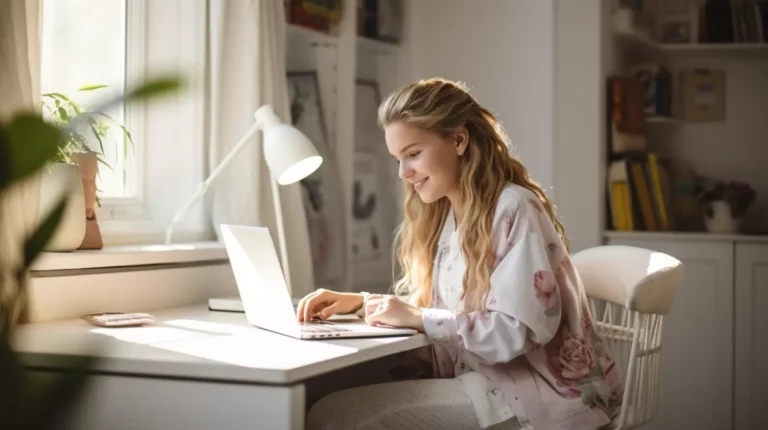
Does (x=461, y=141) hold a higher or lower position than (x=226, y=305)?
higher

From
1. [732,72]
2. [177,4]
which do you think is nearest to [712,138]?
[732,72]

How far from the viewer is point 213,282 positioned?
2.36 metres

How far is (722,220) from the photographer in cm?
342

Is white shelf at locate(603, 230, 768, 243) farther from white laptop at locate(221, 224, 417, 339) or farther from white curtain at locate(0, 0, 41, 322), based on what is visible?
white curtain at locate(0, 0, 41, 322)

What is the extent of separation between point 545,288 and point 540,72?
1831mm

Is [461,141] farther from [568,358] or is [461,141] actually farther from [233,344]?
[233,344]

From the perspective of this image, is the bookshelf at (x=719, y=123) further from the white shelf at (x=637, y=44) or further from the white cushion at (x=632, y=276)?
the white cushion at (x=632, y=276)

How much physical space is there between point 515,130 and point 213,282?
4.87ft

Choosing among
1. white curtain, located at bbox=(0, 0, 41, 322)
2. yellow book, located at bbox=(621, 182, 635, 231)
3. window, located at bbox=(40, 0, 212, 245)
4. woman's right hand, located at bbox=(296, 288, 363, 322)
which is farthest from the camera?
yellow book, located at bbox=(621, 182, 635, 231)

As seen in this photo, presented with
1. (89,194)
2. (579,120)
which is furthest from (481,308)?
(579,120)

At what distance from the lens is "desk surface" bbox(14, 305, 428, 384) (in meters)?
1.35

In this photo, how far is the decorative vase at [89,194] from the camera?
2029 mm

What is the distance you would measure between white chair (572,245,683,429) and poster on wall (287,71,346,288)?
3.40 feet

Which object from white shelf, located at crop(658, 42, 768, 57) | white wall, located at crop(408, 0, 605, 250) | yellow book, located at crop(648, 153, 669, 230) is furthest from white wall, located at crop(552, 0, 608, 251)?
white shelf, located at crop(658, 42, 768, 57)
